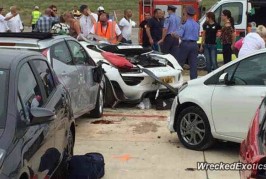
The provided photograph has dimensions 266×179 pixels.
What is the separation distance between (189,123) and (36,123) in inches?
138

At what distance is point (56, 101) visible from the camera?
5.26m

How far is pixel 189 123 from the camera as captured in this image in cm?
736

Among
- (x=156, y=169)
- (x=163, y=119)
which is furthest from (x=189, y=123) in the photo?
(x=163, y=119)

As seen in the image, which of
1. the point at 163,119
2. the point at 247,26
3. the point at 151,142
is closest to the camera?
the point at 151,142

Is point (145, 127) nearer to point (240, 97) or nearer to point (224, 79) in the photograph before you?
point (224, 79)

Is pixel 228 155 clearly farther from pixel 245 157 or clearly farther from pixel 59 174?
pixel 245 157

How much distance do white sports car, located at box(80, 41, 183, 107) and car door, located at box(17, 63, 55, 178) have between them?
531 cm

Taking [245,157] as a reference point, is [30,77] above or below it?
above

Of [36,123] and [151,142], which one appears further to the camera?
[151,142]

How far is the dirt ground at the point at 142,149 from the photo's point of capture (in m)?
6.32

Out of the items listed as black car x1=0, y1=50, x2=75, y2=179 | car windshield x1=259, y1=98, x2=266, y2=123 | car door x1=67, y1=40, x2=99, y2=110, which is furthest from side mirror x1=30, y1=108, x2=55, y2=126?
car door x1=67, y1=40, x2=99, y2=110

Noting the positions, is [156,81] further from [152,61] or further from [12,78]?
[12,78]

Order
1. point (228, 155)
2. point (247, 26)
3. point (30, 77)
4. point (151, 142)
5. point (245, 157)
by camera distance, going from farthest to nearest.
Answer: point (247, 26), point (151, 142), point (228, 155), point (30, 77), point (245, 157)

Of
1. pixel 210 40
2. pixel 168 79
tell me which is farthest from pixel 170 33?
pixel 168 79
